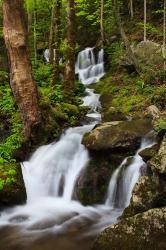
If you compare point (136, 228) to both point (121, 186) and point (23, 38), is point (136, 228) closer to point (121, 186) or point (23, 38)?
point (121, 186)

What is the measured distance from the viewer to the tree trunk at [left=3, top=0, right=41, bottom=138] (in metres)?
10.9

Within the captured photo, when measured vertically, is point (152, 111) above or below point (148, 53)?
below

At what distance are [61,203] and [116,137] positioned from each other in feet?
7.17

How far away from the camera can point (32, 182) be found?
34.1 feet

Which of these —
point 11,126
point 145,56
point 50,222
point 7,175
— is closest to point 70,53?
point 11,126

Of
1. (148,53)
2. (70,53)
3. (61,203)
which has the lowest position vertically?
(61,203)

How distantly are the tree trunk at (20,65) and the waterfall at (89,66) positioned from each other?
9845mm

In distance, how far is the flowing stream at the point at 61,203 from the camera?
308 inches

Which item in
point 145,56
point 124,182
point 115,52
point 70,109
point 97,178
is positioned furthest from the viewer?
point 115,52

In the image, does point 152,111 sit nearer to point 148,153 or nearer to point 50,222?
point 148,153

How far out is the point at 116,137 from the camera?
1036 cm

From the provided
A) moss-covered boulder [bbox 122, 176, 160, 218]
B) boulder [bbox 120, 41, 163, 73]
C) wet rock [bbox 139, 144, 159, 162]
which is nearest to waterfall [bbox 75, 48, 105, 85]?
boulder [bbox 120, 41, 163, 73]

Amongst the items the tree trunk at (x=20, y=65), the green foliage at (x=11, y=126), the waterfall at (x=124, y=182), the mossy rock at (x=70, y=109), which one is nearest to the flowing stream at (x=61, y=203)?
the waterfall at (x=124, y=182)

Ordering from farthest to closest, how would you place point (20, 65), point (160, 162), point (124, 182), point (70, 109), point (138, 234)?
point (70, 109) < point (20, 65) < point (124, 182) < point (160, 162) < point (138, 234)
